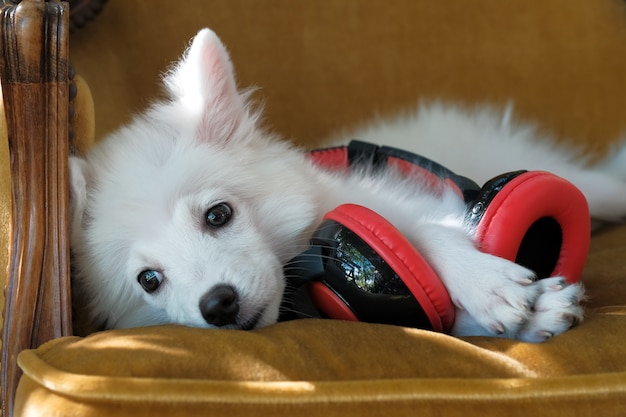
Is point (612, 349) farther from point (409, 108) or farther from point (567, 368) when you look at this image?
point (409, 108)

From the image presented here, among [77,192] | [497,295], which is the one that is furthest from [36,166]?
[497,295]

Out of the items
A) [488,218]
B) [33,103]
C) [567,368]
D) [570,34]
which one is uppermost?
[570,34]

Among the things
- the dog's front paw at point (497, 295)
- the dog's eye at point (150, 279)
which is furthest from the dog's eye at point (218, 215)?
the dog's front paw at point (497, 295)

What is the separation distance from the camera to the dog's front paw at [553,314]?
1487 mm

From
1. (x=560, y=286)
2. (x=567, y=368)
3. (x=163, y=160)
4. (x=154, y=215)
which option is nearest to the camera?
(x=567, y=368)

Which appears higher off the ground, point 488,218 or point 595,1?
point 595,1

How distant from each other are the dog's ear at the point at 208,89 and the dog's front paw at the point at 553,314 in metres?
1.06

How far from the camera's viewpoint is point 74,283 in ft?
6.39

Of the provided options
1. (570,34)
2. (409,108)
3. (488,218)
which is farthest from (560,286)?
(570,34)

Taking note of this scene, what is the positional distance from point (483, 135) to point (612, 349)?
1.79 meters

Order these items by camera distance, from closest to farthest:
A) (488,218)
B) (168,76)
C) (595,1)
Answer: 1. (488,218)
2. (168,76)
3. (595,1)

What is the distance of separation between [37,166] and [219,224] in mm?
A: 484

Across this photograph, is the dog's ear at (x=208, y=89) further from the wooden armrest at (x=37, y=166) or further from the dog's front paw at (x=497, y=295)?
the dog's front paw at (x=497, y=295)

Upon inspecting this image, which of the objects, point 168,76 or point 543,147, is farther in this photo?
point 543,147
